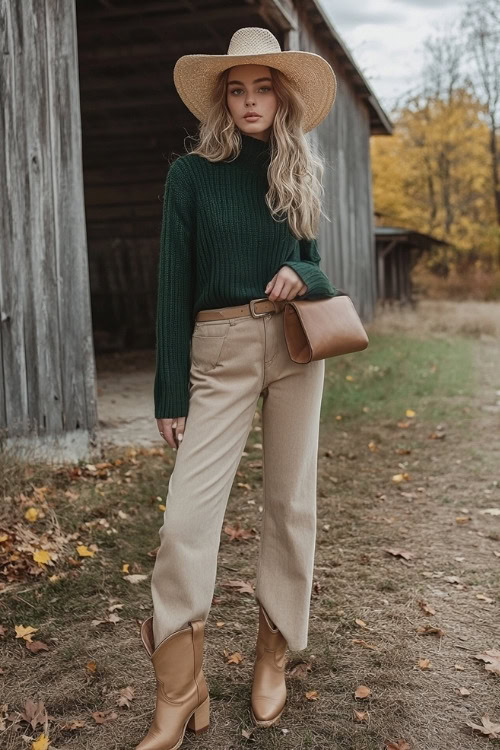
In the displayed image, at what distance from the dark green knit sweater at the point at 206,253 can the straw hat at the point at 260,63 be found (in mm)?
332

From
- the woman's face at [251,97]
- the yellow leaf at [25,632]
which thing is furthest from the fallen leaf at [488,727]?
the woman's face at [251,97]

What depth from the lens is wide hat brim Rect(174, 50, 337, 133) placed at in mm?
2619

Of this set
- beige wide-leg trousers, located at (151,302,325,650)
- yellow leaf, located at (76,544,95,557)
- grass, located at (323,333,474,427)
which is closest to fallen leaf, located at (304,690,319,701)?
beige wide-leg trousers, located at (151,302,325,650)

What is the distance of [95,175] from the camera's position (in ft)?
47.1

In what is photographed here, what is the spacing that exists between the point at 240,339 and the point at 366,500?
117 inches

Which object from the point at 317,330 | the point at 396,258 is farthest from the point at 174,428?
the point at 396,258

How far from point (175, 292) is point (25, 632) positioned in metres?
1.69

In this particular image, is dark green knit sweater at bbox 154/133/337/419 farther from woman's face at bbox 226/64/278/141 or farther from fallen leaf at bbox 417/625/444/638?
fallen leaf at bbox 417/625/444/638

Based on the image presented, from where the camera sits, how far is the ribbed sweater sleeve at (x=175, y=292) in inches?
101

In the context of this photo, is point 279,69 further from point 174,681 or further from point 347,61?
point 347,61

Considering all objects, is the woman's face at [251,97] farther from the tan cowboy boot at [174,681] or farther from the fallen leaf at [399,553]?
the fallen leaf at [399,553]

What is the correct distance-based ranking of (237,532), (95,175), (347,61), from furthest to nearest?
(95,175)
(347,61)
(237,532)

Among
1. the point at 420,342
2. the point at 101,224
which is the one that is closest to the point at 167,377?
the point at 420,342

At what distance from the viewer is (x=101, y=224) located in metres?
14.6
